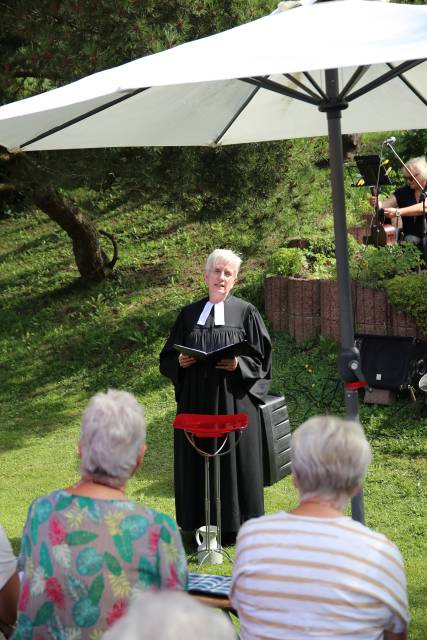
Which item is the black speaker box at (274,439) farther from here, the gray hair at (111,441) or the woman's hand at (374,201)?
the woman's hand at (374,201)

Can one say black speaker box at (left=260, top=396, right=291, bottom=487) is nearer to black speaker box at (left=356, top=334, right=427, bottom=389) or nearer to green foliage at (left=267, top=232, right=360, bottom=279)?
black speaker box at (left=356, top=334, right=427, bottom=389)

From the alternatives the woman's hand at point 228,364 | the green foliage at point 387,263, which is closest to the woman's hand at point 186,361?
the woman's hand at point 228,364

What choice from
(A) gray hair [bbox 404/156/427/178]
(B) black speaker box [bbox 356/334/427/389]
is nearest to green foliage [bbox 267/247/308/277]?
(A) gray hair [bbox 404/156/427/178]

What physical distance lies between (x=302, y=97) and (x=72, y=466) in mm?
4324

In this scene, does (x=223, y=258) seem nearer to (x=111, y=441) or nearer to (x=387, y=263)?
(x=111, y=441)

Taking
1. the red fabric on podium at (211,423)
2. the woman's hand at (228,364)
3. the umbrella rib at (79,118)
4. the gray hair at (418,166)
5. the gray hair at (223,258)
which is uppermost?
the umbrella rib at (79,118)

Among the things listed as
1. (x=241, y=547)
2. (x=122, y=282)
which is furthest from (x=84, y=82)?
(x=122, y=282)

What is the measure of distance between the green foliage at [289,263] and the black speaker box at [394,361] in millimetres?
1773

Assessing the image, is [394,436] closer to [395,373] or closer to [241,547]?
[395,373]

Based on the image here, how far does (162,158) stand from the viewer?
9.02 m

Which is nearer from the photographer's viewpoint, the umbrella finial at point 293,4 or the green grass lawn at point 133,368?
the umbrella finial at point 293,4

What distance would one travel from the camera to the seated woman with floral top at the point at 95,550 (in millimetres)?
2750

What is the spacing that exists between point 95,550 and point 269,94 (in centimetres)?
349

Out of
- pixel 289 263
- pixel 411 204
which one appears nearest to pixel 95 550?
pixel 411 204
